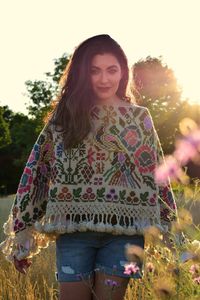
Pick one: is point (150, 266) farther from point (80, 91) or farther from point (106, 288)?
point (80, 91)

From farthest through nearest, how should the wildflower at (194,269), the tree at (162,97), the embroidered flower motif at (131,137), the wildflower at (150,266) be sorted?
the tree at (162,97) < the embroidered flower motif at (131,137) < the wildflower at (150,266) < the wildflower at (194,269)

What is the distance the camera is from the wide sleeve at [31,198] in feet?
11.7

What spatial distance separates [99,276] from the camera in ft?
10.6

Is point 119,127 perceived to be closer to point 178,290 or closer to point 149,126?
point 149,126

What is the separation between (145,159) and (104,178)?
0.87 feet

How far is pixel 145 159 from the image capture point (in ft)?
11.3

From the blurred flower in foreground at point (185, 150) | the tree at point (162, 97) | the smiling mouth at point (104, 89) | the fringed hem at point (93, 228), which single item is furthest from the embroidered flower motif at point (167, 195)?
the tree at point (162, 97)

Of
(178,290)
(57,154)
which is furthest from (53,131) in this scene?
(178,290)

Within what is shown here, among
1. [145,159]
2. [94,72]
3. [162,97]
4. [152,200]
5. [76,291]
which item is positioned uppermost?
[162,97]

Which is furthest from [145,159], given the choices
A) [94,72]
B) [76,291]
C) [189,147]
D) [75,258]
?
[189,147]

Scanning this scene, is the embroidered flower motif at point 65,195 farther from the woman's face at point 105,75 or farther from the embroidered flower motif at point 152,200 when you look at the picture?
the woman's face at point 105,75

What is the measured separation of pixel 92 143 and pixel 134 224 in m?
0.49

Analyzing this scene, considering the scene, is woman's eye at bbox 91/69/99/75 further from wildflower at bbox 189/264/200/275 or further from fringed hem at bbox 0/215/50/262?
wildflower at bbox 189/264/200/275

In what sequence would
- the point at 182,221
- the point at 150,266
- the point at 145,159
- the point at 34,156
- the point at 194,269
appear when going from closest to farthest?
the point at 182,221 < the point at 194,269 < the point at 150,266 < the point at 145,159 < the point at 34,156
